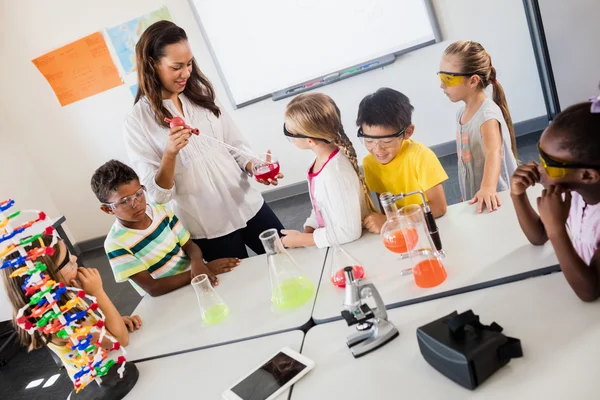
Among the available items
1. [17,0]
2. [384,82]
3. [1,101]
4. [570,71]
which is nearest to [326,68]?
[384,82]

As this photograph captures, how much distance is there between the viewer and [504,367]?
92cm

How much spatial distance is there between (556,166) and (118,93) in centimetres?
412

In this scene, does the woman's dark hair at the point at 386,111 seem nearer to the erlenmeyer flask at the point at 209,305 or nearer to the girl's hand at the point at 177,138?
the girl's hand at the point at 177,138

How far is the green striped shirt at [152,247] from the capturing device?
1722mm

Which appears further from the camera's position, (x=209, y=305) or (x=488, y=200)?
(x=488, y=200)

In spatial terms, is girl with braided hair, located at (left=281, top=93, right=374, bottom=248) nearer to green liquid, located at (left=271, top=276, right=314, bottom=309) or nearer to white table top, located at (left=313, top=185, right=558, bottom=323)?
white table top, located at (left=313, top=185, right=558, bottom=323)

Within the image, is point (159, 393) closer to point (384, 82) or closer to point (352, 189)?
point (352, 189)

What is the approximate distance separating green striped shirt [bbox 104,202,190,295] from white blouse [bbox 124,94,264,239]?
73 mm

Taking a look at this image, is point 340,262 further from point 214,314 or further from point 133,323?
point 133,323

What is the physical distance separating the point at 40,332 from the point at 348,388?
31.0 inches

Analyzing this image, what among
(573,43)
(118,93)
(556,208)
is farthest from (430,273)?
(118,93)

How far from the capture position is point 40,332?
117cm

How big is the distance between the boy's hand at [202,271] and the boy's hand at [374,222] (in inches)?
23.5

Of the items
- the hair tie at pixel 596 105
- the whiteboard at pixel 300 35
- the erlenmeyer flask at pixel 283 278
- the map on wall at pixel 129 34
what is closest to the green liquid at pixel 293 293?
the erlenmeyer flask at pixel 283 278
